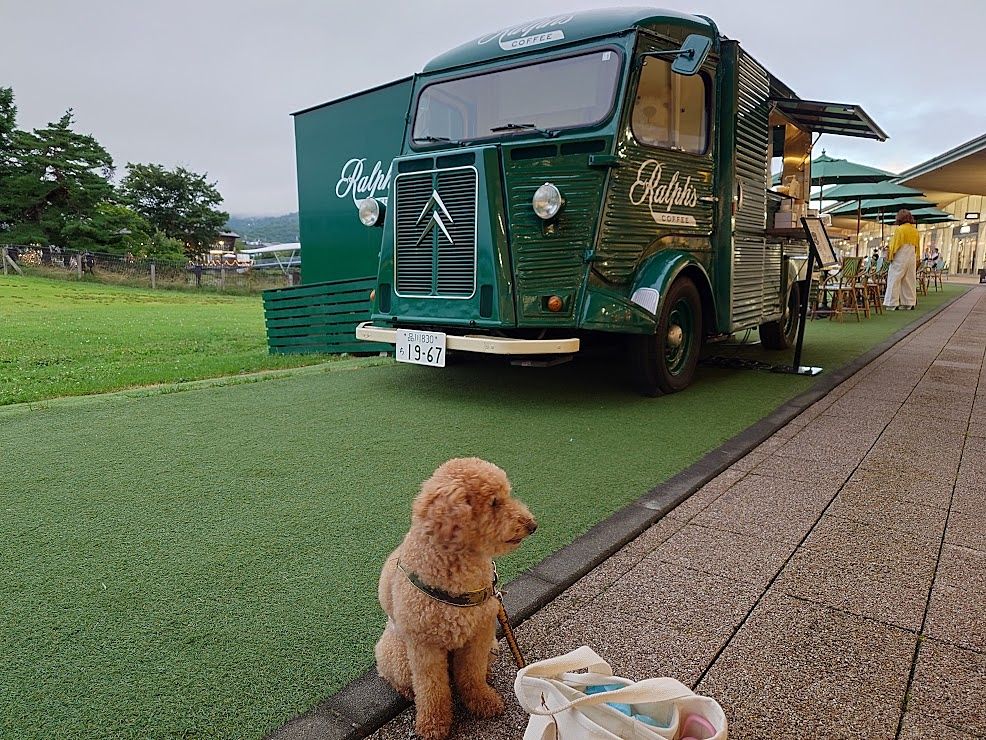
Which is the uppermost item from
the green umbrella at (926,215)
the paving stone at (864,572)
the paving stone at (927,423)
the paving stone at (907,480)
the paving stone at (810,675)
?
the green umbrella at (926,215)

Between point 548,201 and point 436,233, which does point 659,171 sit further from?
point 436,233

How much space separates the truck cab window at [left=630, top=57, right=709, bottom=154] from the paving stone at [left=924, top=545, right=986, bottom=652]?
10.6ft

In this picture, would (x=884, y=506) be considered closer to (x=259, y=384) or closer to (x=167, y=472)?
(x=167, y=472)

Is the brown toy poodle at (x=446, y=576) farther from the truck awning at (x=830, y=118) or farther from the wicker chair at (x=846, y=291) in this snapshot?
the wicker chair at (x=846, y=291)

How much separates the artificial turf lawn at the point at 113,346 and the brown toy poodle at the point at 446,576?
16.9 feet

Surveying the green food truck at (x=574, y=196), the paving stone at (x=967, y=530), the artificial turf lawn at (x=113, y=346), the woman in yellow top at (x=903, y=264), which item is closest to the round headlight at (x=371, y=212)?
the green food truck at (x=574, y=196)

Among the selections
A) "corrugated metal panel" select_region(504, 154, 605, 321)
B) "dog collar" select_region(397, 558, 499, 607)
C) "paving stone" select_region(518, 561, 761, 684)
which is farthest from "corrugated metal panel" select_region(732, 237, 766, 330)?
"dog collar" select_region(397, 558, 499, 607)

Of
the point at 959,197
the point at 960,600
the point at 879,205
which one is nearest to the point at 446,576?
the point at 960,600

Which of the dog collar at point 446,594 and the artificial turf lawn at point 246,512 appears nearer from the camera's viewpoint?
the dog collar at point 446,594

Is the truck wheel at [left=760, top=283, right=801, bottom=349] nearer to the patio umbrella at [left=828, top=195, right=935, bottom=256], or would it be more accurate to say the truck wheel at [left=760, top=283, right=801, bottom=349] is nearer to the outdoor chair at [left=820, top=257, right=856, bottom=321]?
the outdoor chair at [left=820, top=257, right=856, bottom=321]

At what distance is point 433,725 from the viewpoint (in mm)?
1420

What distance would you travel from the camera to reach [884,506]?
2.82m

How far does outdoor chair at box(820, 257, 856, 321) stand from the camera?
11602 mm

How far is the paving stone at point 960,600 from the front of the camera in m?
1.85
